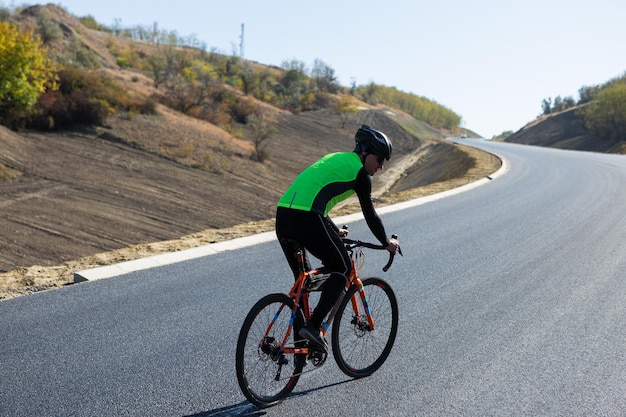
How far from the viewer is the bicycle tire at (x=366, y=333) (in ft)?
14.7

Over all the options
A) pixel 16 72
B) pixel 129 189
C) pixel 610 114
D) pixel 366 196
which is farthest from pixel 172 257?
pixel 610 114

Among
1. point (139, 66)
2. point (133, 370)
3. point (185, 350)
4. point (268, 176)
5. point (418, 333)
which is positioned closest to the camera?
point (133, 370)

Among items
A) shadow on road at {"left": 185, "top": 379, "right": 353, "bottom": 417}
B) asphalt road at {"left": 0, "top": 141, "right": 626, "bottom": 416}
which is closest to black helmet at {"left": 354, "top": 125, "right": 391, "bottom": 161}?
asphalt road at {"left": 0, "top": 141, "right": 626, "bottom": 416}

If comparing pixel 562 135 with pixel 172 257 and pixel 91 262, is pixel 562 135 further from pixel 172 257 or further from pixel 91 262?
pixel 91 262

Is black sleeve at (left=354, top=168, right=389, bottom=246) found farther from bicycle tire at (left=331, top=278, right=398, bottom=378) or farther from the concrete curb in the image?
the concrete curb

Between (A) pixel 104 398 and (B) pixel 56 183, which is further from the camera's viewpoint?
(B) pixel 56 183

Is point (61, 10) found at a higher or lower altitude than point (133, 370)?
higher

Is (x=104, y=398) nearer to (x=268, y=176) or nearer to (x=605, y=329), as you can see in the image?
(x=605, y=329)

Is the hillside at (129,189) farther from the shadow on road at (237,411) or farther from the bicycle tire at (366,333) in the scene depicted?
the bicycle tire at (366,333)

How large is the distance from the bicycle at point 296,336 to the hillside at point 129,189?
380 cm

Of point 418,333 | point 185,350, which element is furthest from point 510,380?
point 185,350

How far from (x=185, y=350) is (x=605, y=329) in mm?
4385

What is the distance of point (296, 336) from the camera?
421cm

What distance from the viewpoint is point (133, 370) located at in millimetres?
4520
